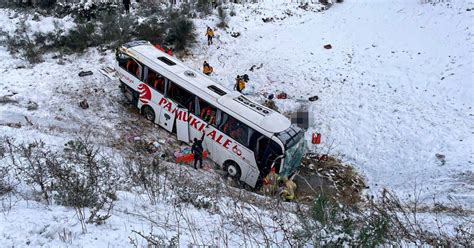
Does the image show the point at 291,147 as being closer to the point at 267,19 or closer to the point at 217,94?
the point at 217,94

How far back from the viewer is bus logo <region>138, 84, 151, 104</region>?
492 inches

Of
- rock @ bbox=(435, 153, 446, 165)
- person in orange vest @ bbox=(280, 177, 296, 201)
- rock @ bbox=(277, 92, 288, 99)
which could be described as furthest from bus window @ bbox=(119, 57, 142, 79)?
rock @ bbox=(435, 153, 446, 165)

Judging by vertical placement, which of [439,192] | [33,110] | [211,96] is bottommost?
[33,110]

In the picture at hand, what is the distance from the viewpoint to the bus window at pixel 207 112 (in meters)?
11.1

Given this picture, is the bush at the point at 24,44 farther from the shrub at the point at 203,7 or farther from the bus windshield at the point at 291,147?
the bus windshield at the point at 291,147

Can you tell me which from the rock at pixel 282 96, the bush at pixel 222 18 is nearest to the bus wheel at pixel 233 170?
the rock at pixel 282 96

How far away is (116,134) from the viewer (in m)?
12.0

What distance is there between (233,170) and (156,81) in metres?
3.82

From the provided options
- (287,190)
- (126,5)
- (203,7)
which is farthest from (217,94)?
(203,7)

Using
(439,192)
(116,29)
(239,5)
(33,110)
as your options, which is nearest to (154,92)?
(33,110)

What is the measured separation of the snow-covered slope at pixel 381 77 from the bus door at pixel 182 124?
15.1 feet

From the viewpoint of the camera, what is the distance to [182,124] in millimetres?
11953

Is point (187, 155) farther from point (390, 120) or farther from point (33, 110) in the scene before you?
point (390, 120)

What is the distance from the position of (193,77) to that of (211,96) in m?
1.14
